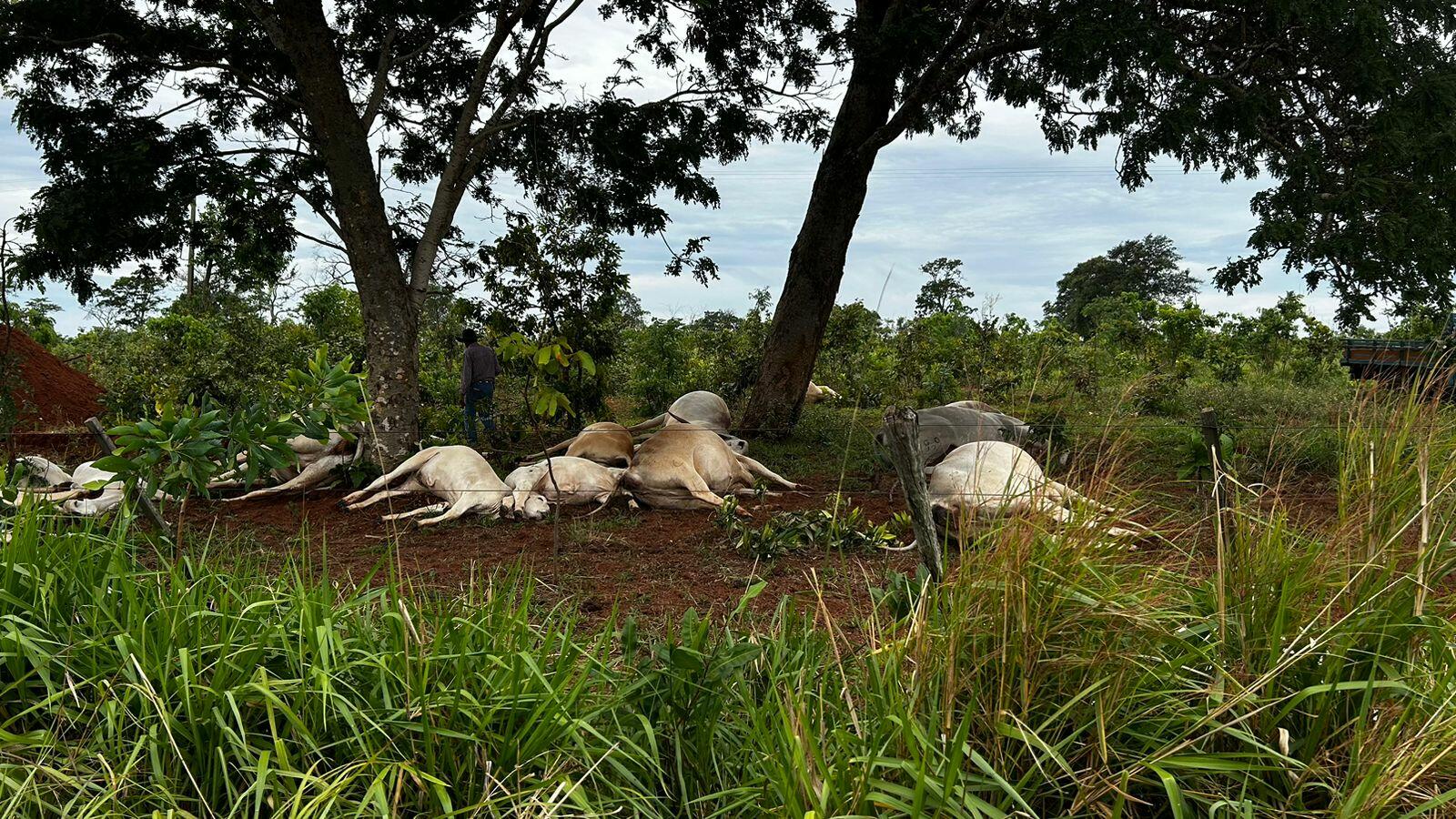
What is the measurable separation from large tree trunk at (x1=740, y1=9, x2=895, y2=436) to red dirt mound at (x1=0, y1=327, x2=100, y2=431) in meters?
8.21

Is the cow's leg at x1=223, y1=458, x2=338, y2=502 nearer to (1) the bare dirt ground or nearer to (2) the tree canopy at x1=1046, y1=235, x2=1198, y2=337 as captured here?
(1) the bare dirt ground

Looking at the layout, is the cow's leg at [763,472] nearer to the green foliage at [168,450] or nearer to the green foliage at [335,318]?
the green foliage at [168,450]

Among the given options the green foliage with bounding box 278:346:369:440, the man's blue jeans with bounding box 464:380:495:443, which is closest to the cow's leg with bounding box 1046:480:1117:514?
the green foliage with bounding box 278:346:369:440

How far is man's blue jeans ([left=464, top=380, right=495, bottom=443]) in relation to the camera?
36.0ft

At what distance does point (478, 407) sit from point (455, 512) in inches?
171

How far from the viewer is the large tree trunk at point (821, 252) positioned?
10.8 m

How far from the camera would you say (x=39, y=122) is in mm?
9555

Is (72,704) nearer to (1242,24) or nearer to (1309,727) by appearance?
(1309,727)

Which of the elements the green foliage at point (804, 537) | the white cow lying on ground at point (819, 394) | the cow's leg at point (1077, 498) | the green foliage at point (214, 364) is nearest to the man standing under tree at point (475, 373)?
the green foliage at point (214, 364)

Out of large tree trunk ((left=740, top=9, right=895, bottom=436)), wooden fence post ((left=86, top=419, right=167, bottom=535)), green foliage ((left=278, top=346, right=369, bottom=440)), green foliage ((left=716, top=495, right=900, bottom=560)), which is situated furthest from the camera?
large tree trunk ((left=740, top=9, right=895, bottom=436))

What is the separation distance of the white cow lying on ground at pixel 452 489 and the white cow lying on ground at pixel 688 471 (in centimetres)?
77

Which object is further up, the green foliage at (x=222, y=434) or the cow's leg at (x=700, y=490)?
the green foliage at (x=222, y=434)

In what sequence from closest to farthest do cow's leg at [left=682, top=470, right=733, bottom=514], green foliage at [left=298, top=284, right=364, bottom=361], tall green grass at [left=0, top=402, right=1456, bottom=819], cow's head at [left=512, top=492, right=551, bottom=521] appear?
1. tall green grass at [left=0, top=402, right=1456, bottom=819]
2. cow's head at [left=512, top=492, right=551, bottom=521]
3. cow's leg at [left=682, top=470, right=733, bottom=514]
4. green foliage at [left=298, top=284, right=364, bottom=361]

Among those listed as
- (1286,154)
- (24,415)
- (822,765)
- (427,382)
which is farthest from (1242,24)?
(24,415)
